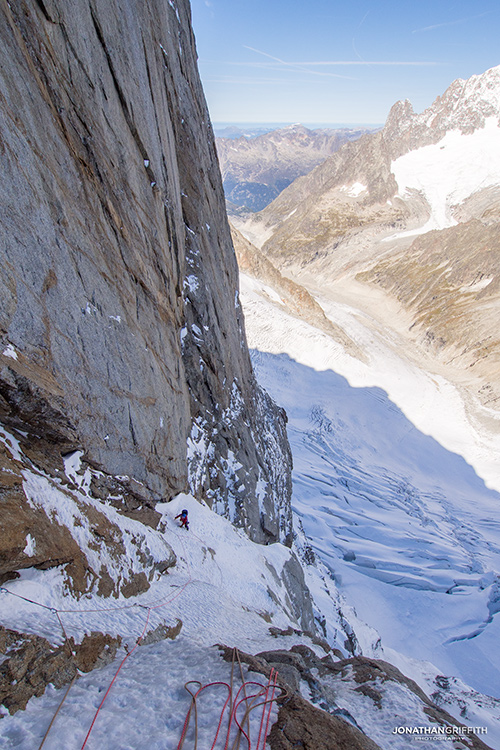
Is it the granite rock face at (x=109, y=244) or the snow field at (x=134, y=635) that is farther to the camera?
the granite rock face at (x=109, y=244)

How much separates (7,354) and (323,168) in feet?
597

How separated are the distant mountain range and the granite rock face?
2043 inches

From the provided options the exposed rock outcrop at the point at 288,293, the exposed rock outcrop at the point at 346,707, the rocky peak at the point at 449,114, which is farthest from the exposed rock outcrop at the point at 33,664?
the rocky peak at the point at 449,114

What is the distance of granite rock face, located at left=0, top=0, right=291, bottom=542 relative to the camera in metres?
5.72

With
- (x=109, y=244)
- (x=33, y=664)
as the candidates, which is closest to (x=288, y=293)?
(x=109, y=244)

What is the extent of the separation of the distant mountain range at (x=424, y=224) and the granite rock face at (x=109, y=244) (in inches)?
2043

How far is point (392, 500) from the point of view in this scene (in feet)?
99.0

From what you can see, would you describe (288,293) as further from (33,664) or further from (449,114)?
(449,114)

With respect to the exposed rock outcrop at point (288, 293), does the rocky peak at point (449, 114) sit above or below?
above

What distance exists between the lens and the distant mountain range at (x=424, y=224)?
64562 millimetres

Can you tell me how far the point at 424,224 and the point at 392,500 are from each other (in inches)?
4381

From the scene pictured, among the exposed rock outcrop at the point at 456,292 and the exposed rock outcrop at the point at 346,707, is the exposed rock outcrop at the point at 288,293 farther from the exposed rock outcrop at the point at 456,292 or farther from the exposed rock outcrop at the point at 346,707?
the exposed rock outcrop at the point at 346,707

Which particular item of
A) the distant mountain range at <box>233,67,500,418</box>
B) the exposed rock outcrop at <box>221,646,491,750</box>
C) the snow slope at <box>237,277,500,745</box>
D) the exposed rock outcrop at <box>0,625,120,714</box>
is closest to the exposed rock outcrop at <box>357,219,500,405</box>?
the distant mountain range at <box>233,67,500,418</box>

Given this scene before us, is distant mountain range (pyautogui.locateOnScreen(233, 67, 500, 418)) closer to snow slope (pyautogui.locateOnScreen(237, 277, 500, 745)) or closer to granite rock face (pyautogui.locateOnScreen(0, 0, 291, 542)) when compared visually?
snow slope (pyautogui.locateOnScreen(237, 277, 500, 745))
